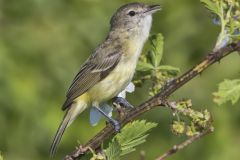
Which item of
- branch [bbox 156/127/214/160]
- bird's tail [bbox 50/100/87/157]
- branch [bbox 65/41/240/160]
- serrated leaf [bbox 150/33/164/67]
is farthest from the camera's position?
bird's tail [bbox 50/100/87/157]

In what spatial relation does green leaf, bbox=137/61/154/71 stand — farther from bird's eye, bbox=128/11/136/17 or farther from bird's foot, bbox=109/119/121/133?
bird's eye, bbox=128/11/136/17

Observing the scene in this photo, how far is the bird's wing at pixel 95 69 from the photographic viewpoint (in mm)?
4955

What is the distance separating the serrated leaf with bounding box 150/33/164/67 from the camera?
3201 mm

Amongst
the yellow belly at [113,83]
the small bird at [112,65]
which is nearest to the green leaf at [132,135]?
the small bird at [112,65]

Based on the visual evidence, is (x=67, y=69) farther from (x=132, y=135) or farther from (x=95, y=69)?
(x=132, y=135)

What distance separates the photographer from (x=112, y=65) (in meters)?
5.03

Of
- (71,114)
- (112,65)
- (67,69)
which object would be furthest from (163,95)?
(67,69)

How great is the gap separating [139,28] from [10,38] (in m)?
1.27

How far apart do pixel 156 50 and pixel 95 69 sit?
6.02 feet

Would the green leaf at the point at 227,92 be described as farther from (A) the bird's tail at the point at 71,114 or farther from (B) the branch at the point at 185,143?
(A) the bird's tail at the point at 71,114

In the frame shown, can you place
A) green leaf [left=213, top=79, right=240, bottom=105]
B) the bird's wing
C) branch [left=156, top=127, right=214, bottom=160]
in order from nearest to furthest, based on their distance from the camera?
branch [left=156, top=127, right=214, bottom=160]
green leaf [left=213, top=79, right=240, bottom=105]
the bird's wing

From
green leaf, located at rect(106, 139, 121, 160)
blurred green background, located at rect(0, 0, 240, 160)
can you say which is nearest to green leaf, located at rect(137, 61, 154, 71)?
green leaf, located at rect(106, 139, 121, 160)

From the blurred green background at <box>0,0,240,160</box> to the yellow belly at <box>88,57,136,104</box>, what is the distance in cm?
103

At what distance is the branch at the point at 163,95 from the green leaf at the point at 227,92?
107 mm
